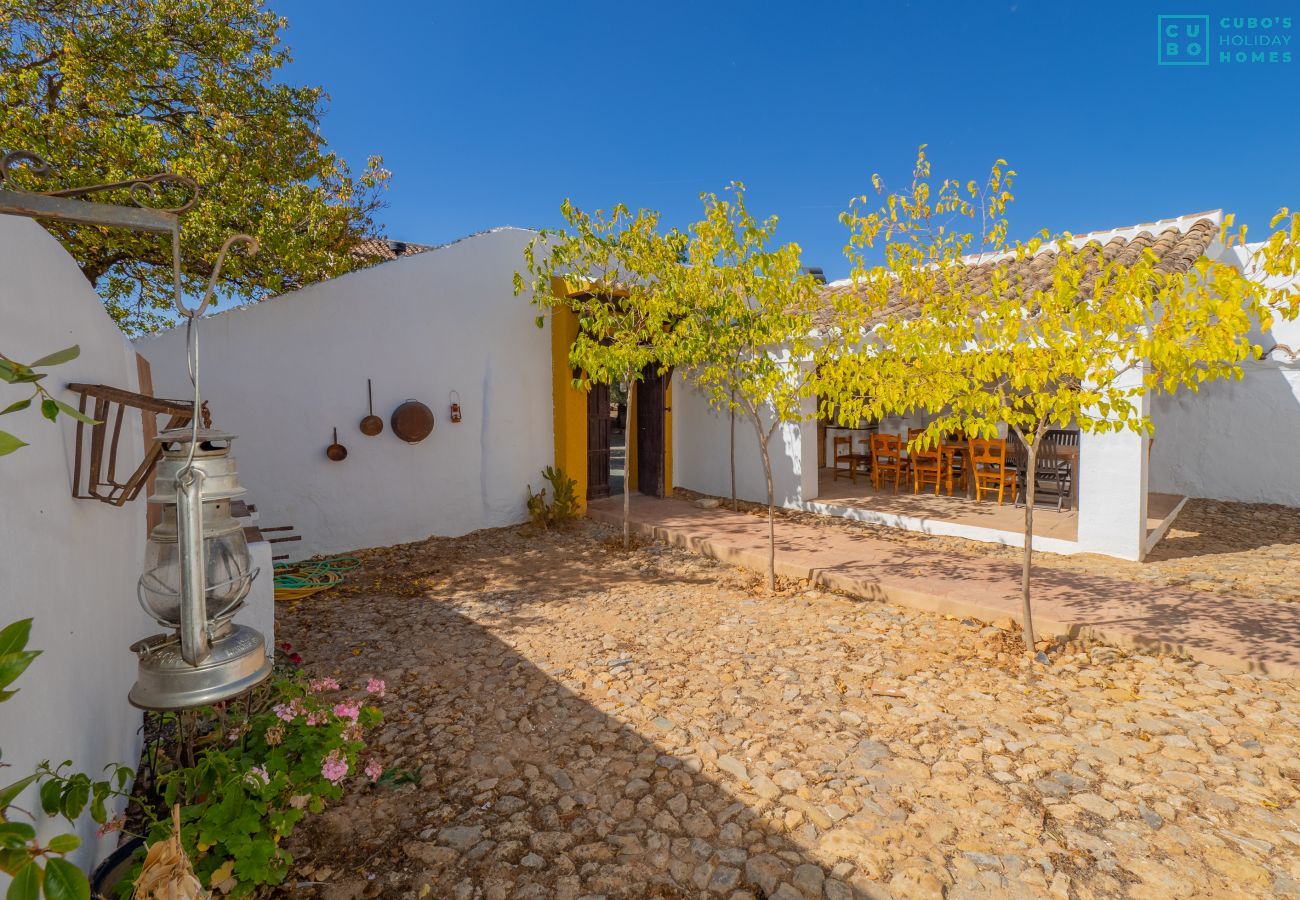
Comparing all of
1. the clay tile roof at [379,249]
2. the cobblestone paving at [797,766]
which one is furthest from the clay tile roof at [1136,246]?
the clay tile roof at [379,249]

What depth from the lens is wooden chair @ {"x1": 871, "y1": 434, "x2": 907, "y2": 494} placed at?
33.2 ft

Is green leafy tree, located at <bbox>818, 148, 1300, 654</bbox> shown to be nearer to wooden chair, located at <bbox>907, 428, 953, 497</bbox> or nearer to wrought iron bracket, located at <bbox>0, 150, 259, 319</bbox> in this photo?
wrought iron bracket, located at <bbox>0, 150, 259, 319</bbox>

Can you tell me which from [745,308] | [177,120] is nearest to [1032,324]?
[745,308]

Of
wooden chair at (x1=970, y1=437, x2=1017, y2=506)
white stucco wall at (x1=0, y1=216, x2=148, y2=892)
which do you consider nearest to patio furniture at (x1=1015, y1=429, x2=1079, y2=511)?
wooden chair at (x1=970, y1=437, x2=1017, y2=506)

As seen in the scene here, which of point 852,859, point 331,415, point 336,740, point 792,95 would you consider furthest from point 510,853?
point 792,95

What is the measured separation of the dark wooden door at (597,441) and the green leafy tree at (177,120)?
4.24 meters

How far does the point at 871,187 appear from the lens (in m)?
4.41

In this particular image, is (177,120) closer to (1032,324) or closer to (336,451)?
(336,451)

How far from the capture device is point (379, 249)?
1271 centimetres

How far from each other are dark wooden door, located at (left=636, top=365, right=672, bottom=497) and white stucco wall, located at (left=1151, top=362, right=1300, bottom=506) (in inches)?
321

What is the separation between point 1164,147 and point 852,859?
10.8 m

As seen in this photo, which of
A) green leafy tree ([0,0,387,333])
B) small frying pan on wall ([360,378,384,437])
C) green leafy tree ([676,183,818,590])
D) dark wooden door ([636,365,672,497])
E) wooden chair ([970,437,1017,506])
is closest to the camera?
green leafy tree ([676,183,818,590])

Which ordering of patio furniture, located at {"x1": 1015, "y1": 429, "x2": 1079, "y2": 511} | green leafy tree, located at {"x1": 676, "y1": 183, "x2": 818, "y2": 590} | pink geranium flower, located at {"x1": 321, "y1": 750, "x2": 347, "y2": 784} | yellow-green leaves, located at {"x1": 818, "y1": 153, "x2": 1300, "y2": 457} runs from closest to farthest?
pink geranium flower, located at {"x1": 321, "y1": 750, "x2": 347, "y2": 784} < yellow-green leaves, located at {"x1": 818, "y1": 153, "x2": 1300, "y2": 457} < green leafy tree, located at {"x1": 676, "y1": 183, "x2": 818, "y2": 590} < patio furniture, located at {"x1": 1015, "y1": 429, "x2": 1079, "y2": 511}

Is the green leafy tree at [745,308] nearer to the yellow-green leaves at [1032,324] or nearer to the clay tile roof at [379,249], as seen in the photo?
the yellow-green leaves at [1032,324]
